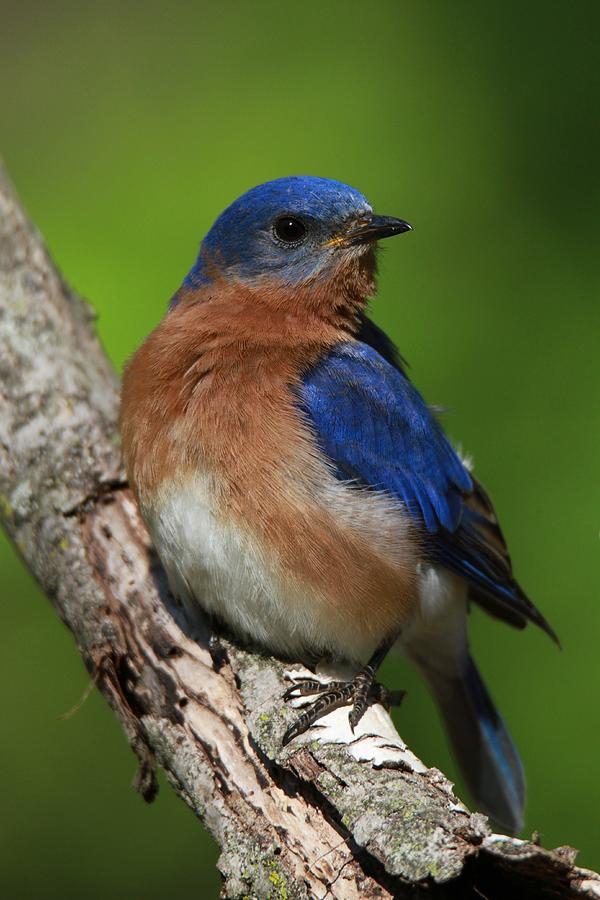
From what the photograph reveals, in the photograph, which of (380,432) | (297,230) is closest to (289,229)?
(297,230)

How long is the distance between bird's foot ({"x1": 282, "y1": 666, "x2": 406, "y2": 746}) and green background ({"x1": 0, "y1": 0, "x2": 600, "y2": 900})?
1.11 meters

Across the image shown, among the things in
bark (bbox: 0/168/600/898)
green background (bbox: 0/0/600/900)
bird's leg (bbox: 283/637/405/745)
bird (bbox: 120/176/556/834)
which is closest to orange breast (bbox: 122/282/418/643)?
A: bird (bbox: 120/176/556/834)

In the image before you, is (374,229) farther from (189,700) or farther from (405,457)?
(189,700)

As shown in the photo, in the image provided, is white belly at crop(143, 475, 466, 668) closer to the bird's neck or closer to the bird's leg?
the bird's leg

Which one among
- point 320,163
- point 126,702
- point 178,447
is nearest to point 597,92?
point 320,163

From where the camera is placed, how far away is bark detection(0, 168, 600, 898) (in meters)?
3.05

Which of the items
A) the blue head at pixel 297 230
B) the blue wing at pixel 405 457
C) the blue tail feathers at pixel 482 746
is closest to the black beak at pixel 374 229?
the blue head at pixel 297 230

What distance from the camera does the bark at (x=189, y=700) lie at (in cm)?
305

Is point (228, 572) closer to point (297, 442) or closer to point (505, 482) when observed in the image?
point (297, 442)

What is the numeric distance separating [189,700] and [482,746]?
180 cm

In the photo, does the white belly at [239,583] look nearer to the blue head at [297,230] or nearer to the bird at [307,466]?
the bird at [307,466]

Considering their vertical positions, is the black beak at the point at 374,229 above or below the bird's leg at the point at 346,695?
above

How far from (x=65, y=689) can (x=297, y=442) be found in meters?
2.09

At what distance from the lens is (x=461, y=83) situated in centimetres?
597
